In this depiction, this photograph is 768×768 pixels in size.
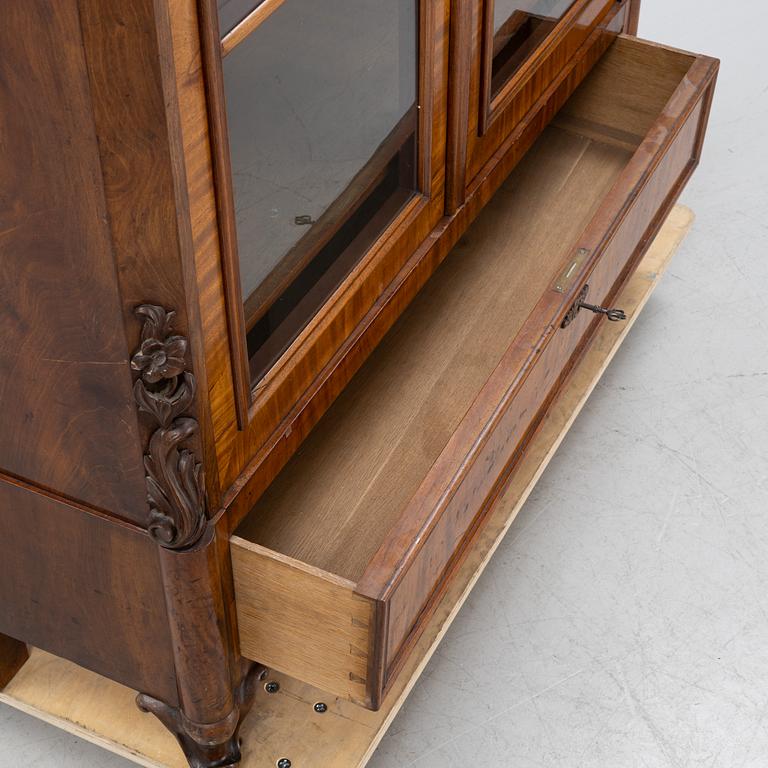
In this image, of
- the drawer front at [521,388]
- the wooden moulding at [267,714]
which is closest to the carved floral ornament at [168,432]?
the drawer front at [521,388]

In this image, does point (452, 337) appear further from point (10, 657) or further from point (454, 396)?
point (10, 657)

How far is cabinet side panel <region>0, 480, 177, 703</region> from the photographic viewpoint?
0.96 metres

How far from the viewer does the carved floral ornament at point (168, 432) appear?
802 millimetres

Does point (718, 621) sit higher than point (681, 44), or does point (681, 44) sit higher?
point (681, 44)

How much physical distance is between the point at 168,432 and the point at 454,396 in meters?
0.39

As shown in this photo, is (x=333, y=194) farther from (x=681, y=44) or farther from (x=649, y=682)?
(x=681, y=44)

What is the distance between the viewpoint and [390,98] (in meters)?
1.01

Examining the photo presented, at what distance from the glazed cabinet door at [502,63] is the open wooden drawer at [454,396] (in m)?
0.11

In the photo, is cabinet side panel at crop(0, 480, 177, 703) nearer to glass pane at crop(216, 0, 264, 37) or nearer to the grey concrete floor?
the grey concrete floor

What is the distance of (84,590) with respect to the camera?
101 centimetres

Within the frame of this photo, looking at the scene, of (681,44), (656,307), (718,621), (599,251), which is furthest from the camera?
(681,44)

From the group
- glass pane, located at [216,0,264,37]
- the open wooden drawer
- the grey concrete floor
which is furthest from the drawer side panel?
glass pane, located at [216,0,264,37]

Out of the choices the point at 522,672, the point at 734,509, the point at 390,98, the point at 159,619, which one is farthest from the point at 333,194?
the point at 734,509

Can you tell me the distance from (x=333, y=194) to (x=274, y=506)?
9.9 inches
